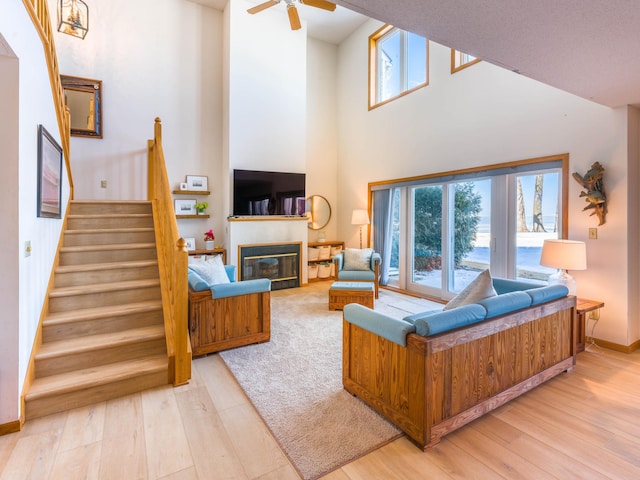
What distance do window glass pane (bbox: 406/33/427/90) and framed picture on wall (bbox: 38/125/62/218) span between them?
5.10 m

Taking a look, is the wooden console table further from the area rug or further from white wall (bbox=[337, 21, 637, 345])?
the area rug

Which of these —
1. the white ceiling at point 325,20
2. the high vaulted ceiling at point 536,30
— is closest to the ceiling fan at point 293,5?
the white ceiling at point 325,20

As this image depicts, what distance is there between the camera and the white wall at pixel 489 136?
10.8 feet

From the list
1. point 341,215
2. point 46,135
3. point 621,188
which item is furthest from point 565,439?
point 341,215

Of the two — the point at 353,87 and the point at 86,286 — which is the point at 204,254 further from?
the point at 353,87

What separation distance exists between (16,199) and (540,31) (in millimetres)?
3345

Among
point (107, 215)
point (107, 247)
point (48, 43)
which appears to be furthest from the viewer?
point (107, 215)

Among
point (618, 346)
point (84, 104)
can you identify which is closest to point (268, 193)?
point (84, 104)

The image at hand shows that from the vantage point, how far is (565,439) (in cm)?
Result: 200

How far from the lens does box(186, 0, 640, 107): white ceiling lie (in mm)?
1629

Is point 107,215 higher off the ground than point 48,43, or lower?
lower

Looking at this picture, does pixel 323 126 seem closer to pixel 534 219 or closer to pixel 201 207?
pixel 201 207

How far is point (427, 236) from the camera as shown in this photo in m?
5.44

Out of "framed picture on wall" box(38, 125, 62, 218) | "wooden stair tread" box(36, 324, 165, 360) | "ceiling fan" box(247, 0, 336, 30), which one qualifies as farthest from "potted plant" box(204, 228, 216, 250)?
"ceiling fan" box(247, 0, 336, 30)
